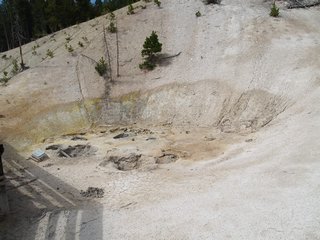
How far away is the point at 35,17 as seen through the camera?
4694 centimetres

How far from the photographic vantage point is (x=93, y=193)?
39.7 ft

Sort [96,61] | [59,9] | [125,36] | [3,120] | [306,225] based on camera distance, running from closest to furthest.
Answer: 1. [306,225]
2. [3,120]
3. [96,61]
4. [125,36]
5. [59,9]

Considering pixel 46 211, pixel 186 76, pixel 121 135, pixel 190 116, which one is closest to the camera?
pixel 46 211

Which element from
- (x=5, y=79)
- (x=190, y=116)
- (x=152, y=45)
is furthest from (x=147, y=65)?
(x=5, y=79)

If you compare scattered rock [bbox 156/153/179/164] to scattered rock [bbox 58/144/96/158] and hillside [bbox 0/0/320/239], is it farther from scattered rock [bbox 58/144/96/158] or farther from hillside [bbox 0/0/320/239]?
scattered rock [bbox 58/144/96/158]

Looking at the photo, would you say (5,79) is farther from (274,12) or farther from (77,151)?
(274,12)

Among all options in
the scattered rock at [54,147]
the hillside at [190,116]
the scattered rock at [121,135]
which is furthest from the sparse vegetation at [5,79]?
the scattered rock at [121,135]

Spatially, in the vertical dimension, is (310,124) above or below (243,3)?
below

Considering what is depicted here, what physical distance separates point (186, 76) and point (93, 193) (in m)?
9.56

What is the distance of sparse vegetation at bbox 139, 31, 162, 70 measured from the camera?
2084 centimetres

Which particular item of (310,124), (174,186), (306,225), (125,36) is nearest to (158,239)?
(174,186)

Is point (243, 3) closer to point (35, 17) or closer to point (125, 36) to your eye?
point (125, 36)

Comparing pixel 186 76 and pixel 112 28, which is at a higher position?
pixel 112 28

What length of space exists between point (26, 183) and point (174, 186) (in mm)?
5054
